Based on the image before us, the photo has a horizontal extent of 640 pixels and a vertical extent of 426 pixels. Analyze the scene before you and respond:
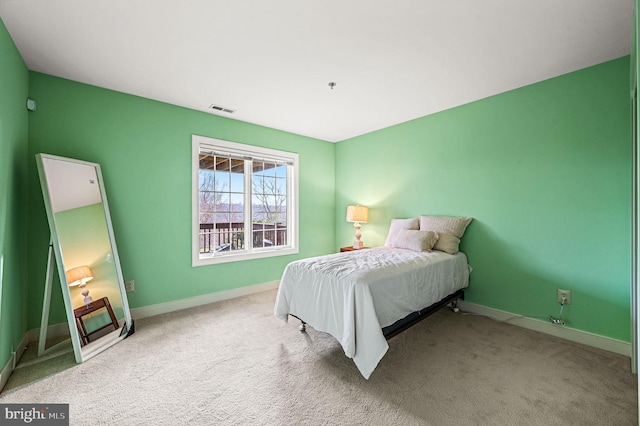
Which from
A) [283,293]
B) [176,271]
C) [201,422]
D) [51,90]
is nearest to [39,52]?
[51,90]

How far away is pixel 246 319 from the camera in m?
2.88

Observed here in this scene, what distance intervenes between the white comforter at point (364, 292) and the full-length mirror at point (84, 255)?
1556mm

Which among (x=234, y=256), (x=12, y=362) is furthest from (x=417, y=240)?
(x=12, y=362)

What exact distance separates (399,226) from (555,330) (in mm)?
1811

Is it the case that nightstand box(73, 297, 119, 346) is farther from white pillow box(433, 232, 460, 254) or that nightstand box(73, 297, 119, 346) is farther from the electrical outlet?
the electrical outlet

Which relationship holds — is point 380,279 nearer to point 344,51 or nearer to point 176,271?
point 344,51

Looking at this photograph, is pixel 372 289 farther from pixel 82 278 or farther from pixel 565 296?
pixel 82 278

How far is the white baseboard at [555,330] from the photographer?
2.17 m

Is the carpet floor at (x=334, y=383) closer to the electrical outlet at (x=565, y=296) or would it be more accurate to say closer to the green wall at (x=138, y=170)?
the electrical outlet at (x=565, y=296)

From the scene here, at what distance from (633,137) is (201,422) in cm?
352

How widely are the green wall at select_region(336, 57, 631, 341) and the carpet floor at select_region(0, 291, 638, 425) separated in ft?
1.56

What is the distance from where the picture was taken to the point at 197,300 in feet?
10.7

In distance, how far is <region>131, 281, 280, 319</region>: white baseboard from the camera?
292cm

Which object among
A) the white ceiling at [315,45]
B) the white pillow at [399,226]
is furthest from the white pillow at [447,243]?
the white ceiling at [315,45]
